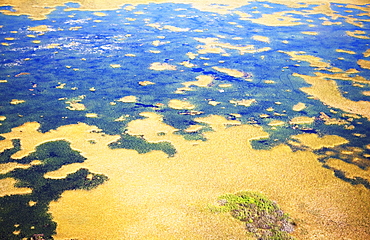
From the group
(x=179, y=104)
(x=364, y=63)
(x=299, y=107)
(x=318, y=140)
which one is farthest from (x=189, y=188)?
(x=364, y=63)

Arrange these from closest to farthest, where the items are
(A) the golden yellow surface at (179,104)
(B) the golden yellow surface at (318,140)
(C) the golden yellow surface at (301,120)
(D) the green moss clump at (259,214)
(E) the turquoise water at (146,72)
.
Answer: (D) the green moss clump at (259,214)
(B) the golden yellow surface at (318,140)
(E) the turquoise water at (146,72)
(C) the golden yellow surface at (301,120)
(A) the golden yellow surface at (179,104)

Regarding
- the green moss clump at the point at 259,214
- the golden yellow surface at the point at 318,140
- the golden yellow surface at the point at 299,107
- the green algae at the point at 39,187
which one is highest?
the golden yellow surface at the point at 299,107

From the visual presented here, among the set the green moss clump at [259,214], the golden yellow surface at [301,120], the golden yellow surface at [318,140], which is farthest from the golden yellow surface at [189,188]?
the golden yellow surface at [301,120]

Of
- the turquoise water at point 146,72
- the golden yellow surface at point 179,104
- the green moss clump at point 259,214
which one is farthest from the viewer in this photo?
the golden yellow surface at point 179,104

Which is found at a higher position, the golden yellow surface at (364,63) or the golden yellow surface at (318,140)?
the golden yellow surface at (364,63)

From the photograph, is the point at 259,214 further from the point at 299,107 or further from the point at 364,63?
the point at 364,63

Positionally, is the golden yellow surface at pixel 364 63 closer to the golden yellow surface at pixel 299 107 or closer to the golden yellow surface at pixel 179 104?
the golden yellow surface at pixel 299 107

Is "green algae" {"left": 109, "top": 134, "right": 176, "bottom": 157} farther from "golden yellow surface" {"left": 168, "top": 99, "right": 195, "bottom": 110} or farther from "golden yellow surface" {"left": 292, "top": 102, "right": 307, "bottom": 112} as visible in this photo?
"golden yellow surface" {"left": 292, "top": 102, "right": 307, "bottom": 112}
